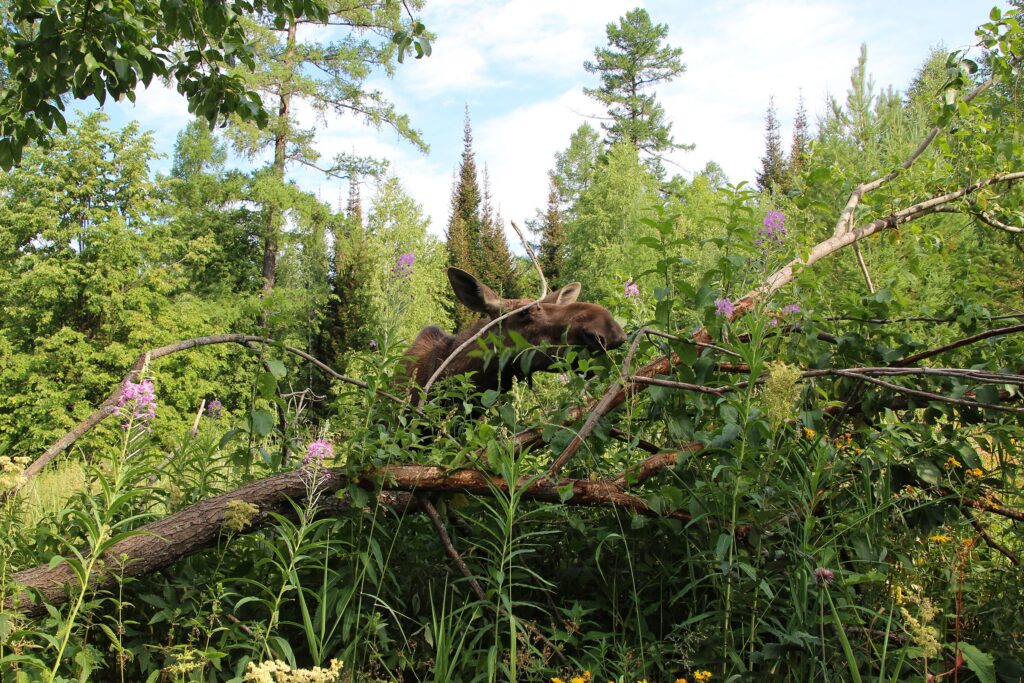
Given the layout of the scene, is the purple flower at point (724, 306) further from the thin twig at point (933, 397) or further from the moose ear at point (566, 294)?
the moose ear at point (566, 294)

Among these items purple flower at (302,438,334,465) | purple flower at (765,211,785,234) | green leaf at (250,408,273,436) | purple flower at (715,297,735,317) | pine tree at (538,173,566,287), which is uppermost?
pine tree at (538,173,566,287)

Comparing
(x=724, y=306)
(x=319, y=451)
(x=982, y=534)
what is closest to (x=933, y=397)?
(x=982, y=534)

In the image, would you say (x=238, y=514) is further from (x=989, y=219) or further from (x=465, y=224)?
(x=465, y=224)

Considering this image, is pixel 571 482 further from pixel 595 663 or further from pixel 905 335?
pixel 905 335

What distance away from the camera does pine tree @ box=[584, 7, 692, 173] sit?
5319 centimetres

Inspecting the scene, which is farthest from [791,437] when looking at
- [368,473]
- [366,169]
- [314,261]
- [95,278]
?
[314,261]

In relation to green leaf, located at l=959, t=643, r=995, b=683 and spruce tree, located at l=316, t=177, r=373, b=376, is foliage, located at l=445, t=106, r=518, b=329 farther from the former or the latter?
green leaf, located at l=959, t=643, r=995, b=683

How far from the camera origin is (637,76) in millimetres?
54094

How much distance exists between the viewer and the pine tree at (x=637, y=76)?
174 ft

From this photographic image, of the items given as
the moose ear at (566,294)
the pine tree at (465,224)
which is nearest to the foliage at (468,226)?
the pine tree at (465,224)

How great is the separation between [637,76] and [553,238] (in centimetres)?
1543

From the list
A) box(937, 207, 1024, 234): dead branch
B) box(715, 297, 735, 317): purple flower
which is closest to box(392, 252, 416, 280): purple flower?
box(715, 297, 735, 317): purple flower

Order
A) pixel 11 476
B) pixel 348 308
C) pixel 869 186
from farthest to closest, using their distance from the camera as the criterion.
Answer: pixel 348 308 → pixel 869 186 → pixel 11 476

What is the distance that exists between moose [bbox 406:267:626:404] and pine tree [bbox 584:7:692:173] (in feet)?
162
